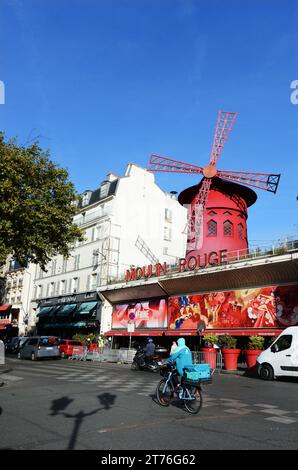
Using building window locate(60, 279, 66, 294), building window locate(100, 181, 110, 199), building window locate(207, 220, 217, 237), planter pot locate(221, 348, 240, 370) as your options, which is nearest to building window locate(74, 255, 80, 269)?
building window locate(60, 279, 66, 294)

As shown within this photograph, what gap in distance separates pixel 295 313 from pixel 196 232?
1060cm

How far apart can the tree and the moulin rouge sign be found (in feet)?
31.3

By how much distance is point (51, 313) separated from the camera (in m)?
43.5

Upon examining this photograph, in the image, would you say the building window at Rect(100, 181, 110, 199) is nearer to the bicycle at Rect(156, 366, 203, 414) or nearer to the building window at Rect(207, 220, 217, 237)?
the building window at Rect(207, 220, 217, 237)

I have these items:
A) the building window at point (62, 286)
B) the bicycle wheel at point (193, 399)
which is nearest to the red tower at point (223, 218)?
the building window at point (62, 286)

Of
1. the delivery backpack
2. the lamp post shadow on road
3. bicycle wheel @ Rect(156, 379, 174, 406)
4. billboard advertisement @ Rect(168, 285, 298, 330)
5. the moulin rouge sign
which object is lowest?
the lamp post shadow on road

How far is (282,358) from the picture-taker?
15656mm

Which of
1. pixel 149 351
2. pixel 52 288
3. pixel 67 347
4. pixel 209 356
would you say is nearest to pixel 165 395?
pixel 149 351

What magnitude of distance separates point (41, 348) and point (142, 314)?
402 inches

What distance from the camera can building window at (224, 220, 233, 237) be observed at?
104 ft

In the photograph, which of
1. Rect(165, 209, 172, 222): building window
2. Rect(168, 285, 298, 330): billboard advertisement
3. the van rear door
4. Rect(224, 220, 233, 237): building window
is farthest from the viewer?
Rect(165, 209, 172, 222): building window

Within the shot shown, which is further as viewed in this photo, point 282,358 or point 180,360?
point 282,358

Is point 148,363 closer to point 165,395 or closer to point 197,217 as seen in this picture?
point 165,395
